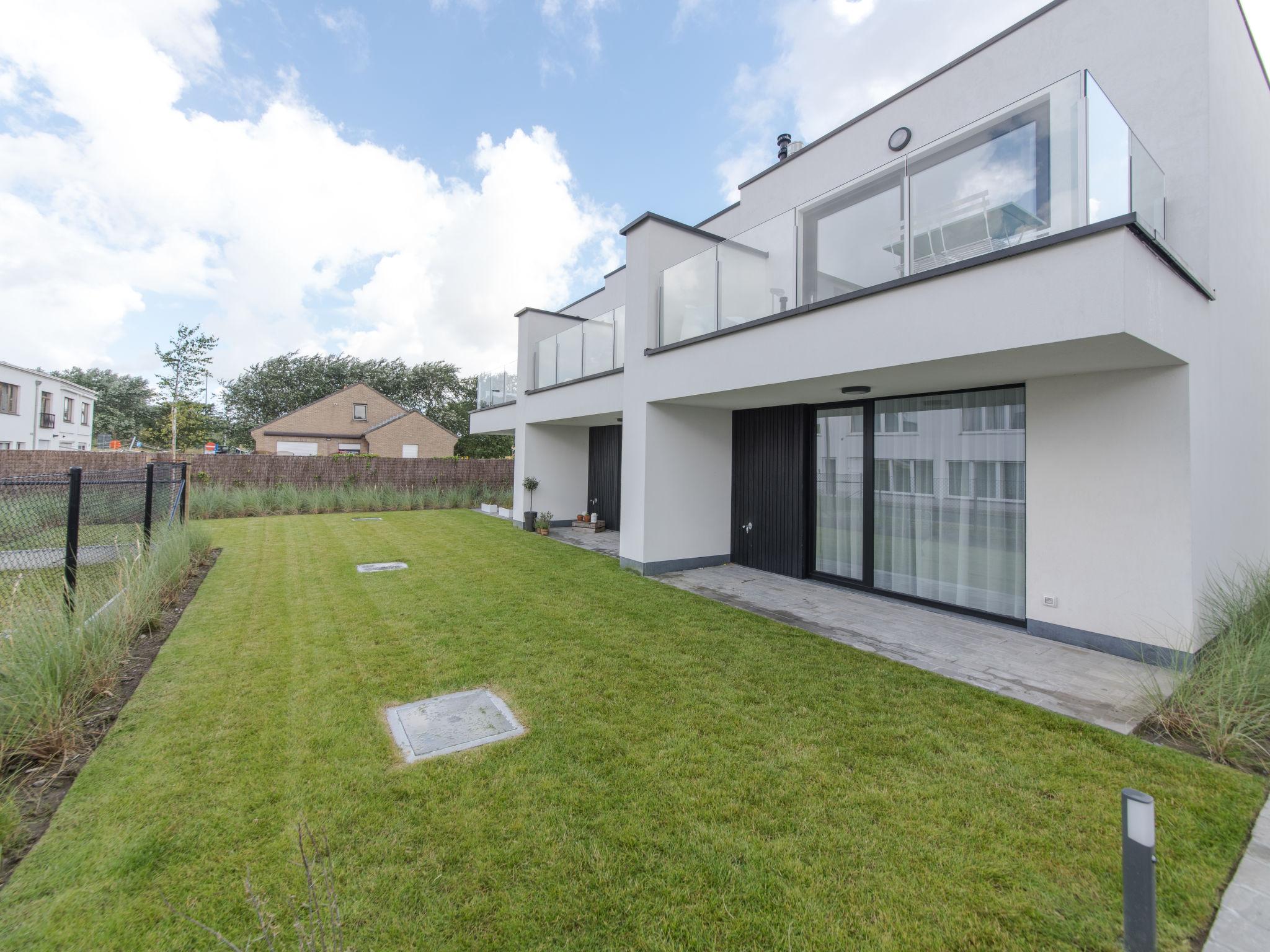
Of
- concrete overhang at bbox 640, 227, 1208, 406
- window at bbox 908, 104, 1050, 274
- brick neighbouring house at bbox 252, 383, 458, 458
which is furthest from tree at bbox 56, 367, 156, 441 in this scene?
window at bbox 908, 104, 1050, 274

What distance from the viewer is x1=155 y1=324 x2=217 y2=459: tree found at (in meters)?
21.2

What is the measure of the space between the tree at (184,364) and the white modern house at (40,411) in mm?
13256

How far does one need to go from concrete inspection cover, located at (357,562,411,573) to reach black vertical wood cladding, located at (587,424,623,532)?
544 cm

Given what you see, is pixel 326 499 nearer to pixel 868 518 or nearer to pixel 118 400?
pixel 868 518

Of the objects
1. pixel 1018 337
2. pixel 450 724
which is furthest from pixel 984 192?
pixel 450 724

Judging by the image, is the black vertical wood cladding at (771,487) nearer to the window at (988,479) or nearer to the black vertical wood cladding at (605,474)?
the window at (988,479)

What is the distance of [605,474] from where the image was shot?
13.6 meters

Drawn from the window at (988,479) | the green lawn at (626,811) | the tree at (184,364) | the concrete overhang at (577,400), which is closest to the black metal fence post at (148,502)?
the green lawn at (626,811)

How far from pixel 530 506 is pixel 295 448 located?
3043 centimetres

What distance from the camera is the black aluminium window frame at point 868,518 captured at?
605cm

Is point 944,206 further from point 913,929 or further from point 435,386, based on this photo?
point 435,386

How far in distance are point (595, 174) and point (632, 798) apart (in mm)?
15803

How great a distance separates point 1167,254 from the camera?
4082 mm

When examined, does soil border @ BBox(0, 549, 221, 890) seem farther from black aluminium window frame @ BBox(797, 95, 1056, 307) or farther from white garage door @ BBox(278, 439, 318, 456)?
white garage door @ BBox(278, 439, 318, 456)
